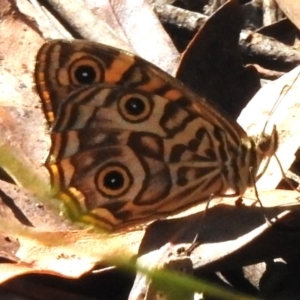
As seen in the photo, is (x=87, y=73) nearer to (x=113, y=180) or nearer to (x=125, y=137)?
(x=125, y=137)

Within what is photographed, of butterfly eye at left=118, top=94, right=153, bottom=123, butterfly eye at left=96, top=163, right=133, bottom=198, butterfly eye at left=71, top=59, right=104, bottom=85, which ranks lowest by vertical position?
butterfly eye at left=96, top=163, right=133, bottom=198

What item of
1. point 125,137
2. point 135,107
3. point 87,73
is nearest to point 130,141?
point 125,137

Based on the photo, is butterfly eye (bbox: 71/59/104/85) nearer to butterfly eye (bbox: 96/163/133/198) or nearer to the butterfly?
the butterfly

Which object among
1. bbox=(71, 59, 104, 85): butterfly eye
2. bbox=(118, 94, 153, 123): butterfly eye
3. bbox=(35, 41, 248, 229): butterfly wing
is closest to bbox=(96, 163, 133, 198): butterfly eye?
bbox=(35, 41, 248, 229): butterfly wing

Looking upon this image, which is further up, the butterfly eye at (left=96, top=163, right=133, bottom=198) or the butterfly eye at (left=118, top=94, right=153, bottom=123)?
the butterfly eye at (left=118, top=94, right=153, bottom=123)

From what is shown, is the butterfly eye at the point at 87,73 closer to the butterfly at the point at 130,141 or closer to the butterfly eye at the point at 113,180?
the butterfly at the point at 130,141

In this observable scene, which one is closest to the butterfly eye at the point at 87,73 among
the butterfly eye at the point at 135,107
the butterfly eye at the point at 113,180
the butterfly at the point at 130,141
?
the butterfly at the point at 130,141

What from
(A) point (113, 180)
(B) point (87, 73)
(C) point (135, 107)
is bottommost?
(A) point (113, 180)
